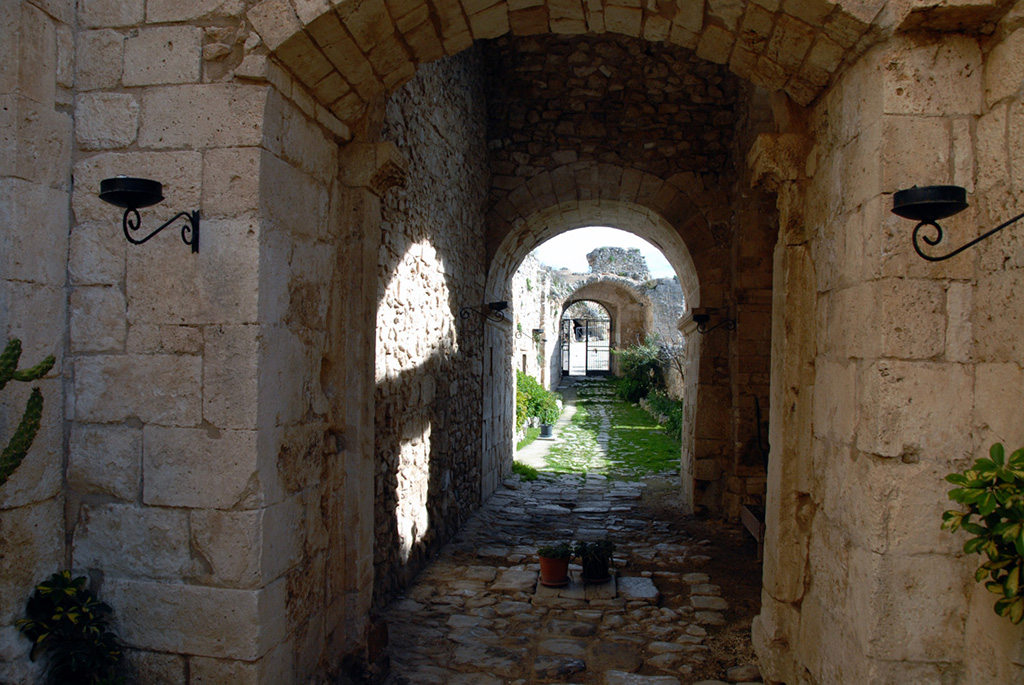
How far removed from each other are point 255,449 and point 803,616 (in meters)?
2.33

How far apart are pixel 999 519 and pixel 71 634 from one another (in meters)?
3.02

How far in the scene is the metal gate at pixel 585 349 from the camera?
24234 millimetres

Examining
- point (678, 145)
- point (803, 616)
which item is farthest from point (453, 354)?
point (803, 616)

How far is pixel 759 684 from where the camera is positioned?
315 cm

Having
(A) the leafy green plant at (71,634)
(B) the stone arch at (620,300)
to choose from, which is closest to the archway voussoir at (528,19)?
(A) the leafy green plant at (71,634)

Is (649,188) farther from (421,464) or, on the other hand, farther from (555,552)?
(555,552)

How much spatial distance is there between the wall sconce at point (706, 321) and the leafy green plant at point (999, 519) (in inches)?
181

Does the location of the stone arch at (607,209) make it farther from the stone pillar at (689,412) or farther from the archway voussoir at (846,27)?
the archway voussoir at (846,27)

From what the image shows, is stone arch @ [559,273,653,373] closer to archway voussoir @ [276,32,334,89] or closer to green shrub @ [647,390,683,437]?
green shrub @ [647,390,683,437]

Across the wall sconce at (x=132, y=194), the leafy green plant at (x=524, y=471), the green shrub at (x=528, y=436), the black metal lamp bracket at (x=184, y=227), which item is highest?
the wall sconce at (x=132, y=194)

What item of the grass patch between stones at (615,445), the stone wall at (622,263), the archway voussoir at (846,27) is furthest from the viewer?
the stone wall at (622,263)

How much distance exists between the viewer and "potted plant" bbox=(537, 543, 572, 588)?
4.52 meters

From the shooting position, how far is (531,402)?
42.0 feet

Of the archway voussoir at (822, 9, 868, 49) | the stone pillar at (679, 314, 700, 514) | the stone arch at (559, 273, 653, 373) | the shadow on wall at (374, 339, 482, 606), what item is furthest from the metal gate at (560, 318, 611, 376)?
the archway voussoir at (822, 9, 868, 49)
